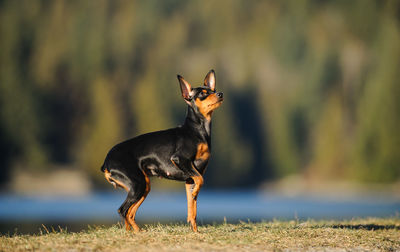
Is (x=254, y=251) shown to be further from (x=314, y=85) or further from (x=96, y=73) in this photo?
(x=314, y=85)

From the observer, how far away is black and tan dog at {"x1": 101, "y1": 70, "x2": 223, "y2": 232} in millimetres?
10875

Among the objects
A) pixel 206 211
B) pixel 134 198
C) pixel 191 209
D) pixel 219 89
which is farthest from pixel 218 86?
pixel 134 198

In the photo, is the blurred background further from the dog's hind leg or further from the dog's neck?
the dog's neck

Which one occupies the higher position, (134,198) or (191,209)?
(134,198)

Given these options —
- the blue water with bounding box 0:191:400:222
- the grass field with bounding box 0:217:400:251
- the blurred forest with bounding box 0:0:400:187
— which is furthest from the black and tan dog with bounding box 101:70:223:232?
the blurred forest with bounding box 0:0:400:187

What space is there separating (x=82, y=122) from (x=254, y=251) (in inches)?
3807

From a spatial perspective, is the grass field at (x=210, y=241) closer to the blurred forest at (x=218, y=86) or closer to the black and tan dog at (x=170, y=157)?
the black and tan dog at (x=170, y=157)

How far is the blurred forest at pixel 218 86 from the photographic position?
88.1 meters

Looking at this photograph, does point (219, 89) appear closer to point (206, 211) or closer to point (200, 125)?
point (206, 211)

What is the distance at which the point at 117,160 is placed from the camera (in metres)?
11.0

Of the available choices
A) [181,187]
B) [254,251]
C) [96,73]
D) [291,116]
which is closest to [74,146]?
[96,73]

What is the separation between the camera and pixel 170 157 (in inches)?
436

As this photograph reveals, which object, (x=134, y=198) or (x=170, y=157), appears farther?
(x=170, y=157)

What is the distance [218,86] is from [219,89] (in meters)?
1.40
